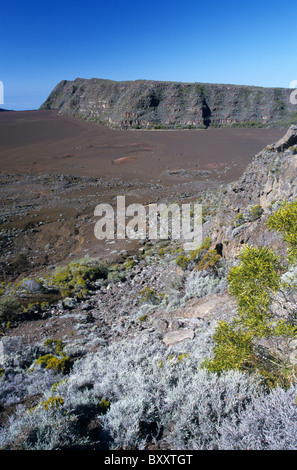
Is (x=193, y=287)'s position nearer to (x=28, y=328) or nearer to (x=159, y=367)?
(x=159, y=367)

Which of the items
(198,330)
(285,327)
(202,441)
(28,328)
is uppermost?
(285,327)

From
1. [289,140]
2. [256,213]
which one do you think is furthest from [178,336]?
[289,140]

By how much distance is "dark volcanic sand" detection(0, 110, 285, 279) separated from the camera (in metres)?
13.9

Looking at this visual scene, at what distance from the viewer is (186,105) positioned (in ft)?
197

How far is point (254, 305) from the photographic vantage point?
10.4ft

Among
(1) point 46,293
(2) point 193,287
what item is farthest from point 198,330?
(1) point 46,293

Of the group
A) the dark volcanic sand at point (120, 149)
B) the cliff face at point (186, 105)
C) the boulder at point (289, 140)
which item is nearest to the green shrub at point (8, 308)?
the boulder at point (289, 140)

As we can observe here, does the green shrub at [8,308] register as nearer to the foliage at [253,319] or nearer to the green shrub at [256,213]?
the foliage at [253,319]

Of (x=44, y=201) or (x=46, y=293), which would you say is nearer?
(x=46, y=293)

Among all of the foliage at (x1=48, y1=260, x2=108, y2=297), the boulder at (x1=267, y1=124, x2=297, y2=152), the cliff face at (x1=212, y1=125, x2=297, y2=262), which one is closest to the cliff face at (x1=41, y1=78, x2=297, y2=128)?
the cliff face at (x1=212, y1=125, x2=297, y2=262)

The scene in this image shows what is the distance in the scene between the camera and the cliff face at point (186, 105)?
57688 mm

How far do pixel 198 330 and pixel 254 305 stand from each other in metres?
2.63

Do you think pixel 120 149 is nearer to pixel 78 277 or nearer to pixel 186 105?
pixel 186 105

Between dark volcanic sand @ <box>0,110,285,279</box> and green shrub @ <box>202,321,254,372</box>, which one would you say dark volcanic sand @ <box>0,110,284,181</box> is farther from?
green shrub @ <box>202,321,254,372</box>
